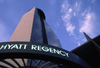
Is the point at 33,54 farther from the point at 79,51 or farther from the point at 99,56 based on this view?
the point at 99,56

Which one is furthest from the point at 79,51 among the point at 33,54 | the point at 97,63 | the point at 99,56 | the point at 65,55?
the point at 33,54

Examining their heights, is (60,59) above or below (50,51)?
below

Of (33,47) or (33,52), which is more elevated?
(33,47)

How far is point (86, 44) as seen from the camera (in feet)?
64.0

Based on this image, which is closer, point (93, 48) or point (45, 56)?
point (45, 56)

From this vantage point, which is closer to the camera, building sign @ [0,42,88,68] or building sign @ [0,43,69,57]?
building sign @ [0,42,88,68]

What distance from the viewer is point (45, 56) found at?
8.62 m

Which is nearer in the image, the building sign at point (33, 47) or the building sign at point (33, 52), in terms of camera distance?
the building sign at point (33, 52)

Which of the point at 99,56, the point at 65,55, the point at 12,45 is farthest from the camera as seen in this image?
the point at 99,56

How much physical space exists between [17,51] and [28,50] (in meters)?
1.00

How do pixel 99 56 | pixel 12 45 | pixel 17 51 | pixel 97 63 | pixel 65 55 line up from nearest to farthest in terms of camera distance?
pixel 17 51 → pixel 12 45 → pixel 65 55 → pixel 99 56 → pixel 97 63

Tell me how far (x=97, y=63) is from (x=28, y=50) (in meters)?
23.9

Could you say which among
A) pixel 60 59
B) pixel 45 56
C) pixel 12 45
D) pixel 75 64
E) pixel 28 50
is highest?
pixel 12 45

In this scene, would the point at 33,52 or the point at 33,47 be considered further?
the point at 33,47
